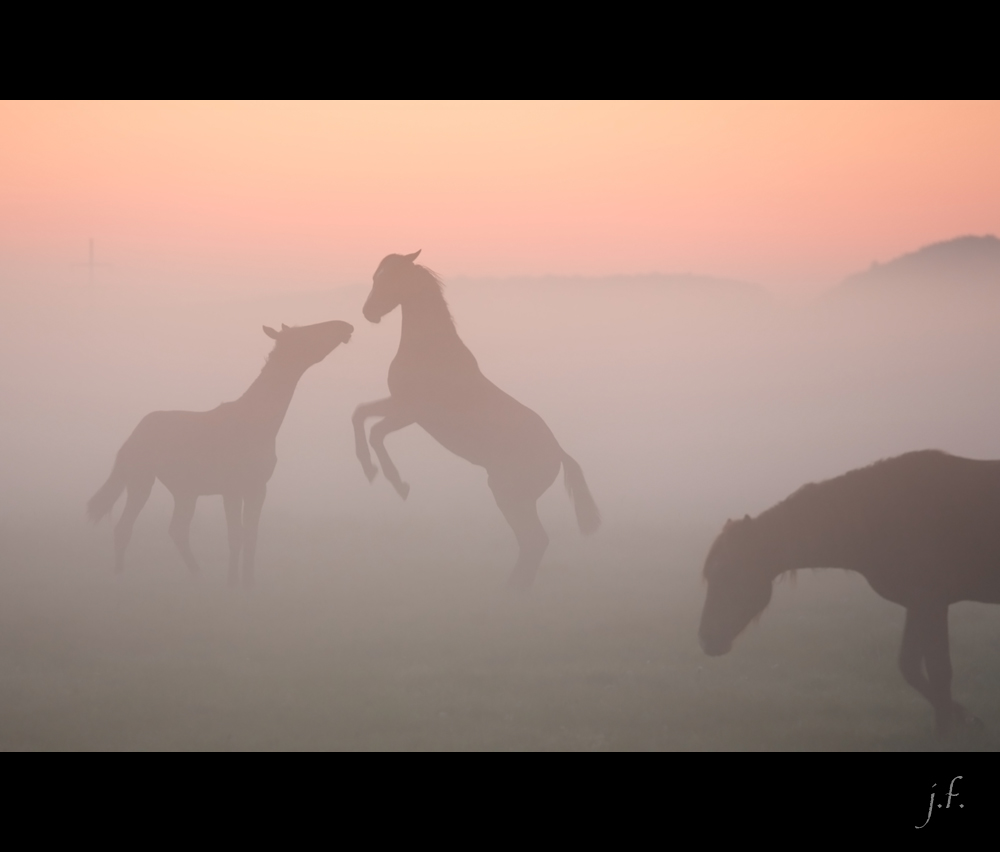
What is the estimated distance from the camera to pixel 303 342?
5.71 m

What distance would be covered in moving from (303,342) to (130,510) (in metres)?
1.71

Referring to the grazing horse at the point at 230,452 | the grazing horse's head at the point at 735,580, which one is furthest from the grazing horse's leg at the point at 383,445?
the grazing horse's head at the point at 735,580

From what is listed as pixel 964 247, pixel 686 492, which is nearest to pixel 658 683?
pixel 686 492

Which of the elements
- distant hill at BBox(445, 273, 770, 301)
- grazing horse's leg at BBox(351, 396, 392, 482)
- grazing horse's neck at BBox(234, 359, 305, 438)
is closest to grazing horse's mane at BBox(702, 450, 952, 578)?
grazing horse's leg at BBox(351, 396, 392, 482)

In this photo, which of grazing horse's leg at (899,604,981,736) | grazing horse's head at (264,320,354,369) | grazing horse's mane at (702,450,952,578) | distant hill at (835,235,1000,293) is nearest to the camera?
grazing horse's leg at (899,604,981,736)

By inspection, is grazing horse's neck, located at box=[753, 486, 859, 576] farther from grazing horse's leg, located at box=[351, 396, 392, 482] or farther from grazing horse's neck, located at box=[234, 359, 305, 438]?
grazing horse's neck, located at box=[234, 359, 305, 438]

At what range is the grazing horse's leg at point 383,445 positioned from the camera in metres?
5.39

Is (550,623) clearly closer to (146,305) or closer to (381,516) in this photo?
(381,516)

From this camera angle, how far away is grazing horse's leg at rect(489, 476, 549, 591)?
18.6 feet

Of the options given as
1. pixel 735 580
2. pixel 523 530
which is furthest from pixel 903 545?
pixel 523 530

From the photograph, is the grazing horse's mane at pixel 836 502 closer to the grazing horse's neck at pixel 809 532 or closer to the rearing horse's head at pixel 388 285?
the grazing horse's neck at pixel 809 532

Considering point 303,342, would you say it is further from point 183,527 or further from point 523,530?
point 523,530

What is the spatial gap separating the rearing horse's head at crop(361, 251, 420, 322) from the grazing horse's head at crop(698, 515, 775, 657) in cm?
272

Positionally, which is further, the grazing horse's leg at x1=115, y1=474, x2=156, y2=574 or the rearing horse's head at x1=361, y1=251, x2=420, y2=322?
the grazing horse's leg at x1=115, y1=474, x2=156, y2=574
